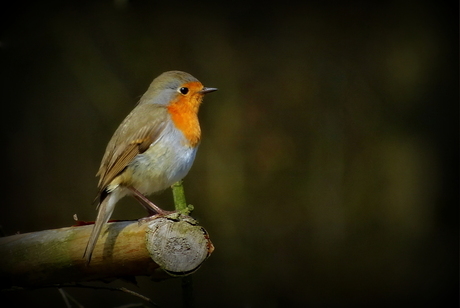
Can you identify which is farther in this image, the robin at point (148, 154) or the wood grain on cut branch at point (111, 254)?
the robin at point (148, 154)

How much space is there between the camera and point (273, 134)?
5.16 meters

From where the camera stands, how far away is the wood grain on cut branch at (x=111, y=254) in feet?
5.69

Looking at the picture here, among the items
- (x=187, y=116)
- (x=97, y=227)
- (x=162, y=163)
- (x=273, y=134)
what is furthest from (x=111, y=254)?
(x=273, y=134)

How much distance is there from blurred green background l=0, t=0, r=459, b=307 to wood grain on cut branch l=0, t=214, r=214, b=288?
279 cm

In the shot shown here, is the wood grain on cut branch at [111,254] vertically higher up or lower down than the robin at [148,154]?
lower down

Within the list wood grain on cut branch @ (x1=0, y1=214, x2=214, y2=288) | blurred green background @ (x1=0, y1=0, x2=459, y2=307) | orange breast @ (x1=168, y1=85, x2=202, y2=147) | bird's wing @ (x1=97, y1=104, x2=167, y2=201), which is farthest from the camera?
blurred green background @ (x1=0, y1=0, x2=459, y2=307)

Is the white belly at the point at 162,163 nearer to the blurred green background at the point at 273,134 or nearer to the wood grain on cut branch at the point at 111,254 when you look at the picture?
the wood grain on cut branch at the point at 111,254

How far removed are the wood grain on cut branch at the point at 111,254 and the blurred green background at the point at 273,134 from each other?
2792mm

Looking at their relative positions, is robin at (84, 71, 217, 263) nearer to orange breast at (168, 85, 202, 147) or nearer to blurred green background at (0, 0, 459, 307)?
orange breast at (168, 85, 202, 147)

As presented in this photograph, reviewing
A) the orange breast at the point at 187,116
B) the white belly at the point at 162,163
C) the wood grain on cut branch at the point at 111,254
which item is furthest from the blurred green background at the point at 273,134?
the wood grain on cut branch at the point at 111,254

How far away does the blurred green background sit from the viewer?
185 inches

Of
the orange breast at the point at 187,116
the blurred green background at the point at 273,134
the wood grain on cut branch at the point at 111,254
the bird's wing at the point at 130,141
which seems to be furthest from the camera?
the blurred green background at the point at 273,134

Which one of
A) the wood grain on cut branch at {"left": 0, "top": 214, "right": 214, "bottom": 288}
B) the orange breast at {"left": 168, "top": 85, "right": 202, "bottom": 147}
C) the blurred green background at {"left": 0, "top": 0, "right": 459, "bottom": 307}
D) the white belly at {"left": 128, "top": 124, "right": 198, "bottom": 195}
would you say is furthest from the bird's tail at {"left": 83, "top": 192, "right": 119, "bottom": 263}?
the blurred green background at {"left": 0, "top": 0, "right": 459, "bottom": 307}

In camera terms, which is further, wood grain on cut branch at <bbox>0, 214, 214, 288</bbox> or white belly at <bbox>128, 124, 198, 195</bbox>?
white belly at <bbox>128, 124, 198, 195</bbox>
